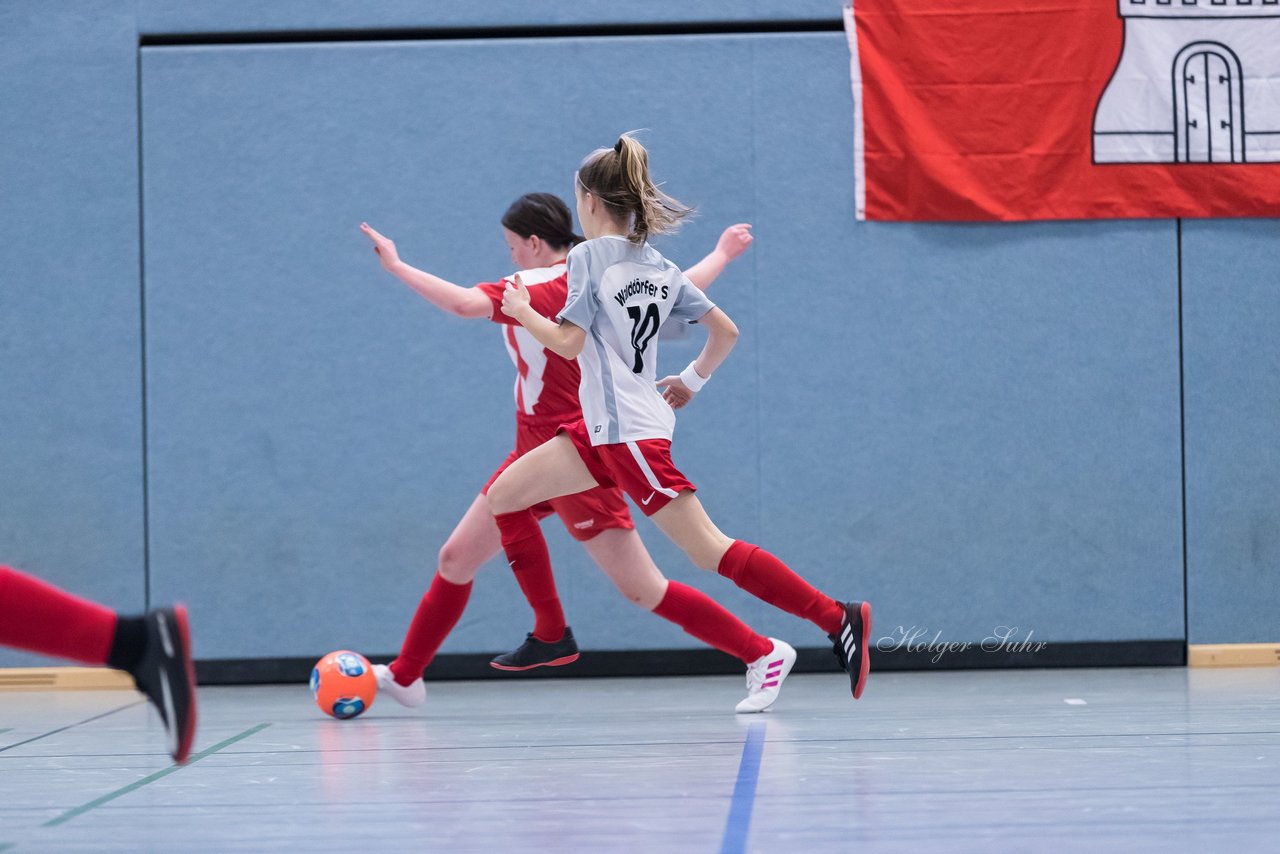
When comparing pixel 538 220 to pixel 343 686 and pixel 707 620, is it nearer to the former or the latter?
pixel 707 620

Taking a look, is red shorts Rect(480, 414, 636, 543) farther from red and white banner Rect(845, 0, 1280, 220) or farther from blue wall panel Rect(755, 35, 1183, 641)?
red and white banner Rect(845, 0, 1280, 220)

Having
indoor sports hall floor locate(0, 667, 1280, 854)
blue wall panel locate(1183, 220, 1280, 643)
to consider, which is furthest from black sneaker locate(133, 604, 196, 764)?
blue wall panel locate(1183, 220, 1280, 643)

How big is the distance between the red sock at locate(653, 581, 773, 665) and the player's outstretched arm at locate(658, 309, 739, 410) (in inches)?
23.5

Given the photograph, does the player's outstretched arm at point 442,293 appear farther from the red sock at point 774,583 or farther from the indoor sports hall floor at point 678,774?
the indoor sports hall floor at point 678,774

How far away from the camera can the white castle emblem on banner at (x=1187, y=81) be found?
18.0 ft

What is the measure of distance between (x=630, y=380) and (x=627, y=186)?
0.55 meters

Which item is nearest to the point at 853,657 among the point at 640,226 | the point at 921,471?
the point at 640,226

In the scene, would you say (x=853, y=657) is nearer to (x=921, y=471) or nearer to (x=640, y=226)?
(x=640, y=226)

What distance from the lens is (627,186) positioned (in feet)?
12.2

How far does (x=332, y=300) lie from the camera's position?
5.57 m

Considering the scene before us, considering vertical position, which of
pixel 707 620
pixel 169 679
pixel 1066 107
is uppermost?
pixel 1066 107

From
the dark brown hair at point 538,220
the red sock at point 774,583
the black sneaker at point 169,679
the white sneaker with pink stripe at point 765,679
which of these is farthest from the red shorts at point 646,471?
the black sneaker at point 169,679

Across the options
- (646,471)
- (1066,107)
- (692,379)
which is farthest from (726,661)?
(1066,107)

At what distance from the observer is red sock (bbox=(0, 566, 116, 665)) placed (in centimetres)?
246
